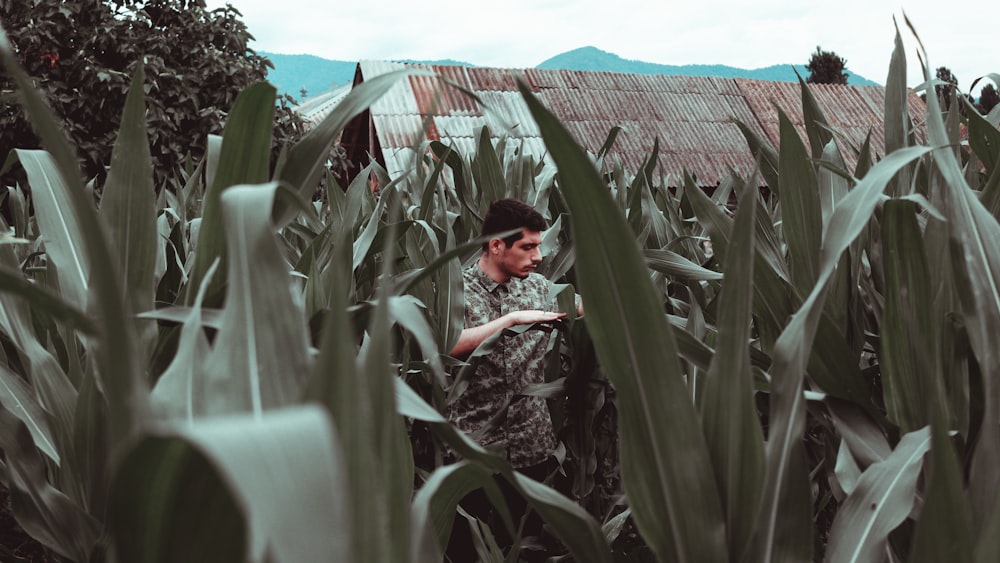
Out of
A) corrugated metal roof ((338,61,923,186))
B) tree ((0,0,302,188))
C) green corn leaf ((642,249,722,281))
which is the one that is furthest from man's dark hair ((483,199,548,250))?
corrugated metal roof ((338,61,923,186))

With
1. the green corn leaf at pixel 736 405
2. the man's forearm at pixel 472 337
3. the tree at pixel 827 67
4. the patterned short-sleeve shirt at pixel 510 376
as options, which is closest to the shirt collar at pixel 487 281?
the patterned short-sleeve shirt at pixel 510 376

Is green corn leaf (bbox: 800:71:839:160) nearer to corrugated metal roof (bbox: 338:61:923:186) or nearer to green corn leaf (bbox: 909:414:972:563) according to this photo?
green corn leaf (bbox: 909:414:972:563)

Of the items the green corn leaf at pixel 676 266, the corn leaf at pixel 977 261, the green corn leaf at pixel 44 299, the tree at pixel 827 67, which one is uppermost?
the tree at pixel 827 67

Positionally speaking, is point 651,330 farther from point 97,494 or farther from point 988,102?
point 988,102

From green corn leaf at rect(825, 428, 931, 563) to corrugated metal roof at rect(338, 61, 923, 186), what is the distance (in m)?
9.66

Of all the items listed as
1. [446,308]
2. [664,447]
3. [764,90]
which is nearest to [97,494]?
[664,447]

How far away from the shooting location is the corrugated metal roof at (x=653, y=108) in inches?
423

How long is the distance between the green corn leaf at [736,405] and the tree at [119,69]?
19.7ft

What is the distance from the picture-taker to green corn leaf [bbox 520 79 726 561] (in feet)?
1.65

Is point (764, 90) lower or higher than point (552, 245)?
higher

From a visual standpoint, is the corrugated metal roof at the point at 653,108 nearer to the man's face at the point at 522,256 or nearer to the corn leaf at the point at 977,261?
the man's face at the point at 522,256

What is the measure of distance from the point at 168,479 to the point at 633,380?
27 centimetres

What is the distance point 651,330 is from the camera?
508mm

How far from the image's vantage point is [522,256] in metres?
1.97
